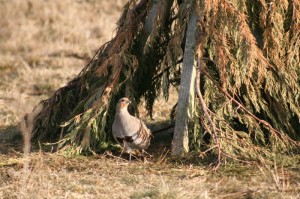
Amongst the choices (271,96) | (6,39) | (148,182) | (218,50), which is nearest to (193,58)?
(218,50)

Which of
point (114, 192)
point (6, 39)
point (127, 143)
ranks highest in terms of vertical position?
point (6, 39)

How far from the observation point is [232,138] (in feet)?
25.4

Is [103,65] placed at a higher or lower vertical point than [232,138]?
higher

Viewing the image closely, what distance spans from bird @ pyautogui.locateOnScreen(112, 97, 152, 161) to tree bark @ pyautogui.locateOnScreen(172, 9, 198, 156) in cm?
40

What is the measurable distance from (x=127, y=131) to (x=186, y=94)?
0.82 m

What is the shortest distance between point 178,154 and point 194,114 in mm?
508

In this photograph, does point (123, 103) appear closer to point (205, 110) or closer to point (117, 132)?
point (117, 132)

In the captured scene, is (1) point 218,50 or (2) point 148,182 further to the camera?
(1) point 218,50

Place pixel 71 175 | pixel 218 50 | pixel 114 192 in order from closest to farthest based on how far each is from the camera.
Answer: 1. pixel 114 192
2. pixel 71 175
3. pixel 218 50

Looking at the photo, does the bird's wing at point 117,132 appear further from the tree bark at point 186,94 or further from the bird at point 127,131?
the tree bark at point 186,94

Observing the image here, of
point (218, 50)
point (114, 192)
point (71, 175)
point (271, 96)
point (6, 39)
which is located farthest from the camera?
point (6, 39)

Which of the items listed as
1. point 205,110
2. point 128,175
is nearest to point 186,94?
point 205,110

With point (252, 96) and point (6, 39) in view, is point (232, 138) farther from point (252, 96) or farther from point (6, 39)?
point (6, 39)

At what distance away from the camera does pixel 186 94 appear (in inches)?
321
